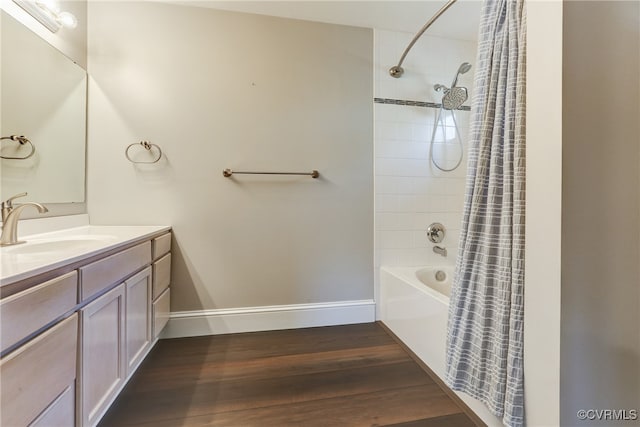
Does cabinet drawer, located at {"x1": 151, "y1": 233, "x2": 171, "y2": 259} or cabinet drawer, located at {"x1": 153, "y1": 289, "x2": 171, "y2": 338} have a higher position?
cabinet drawer, located at {"x1": 151, "y1": 233, "x2": 171, "y2": 259}

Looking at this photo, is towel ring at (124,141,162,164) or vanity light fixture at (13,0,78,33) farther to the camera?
towel ring at (124,141,162,164)

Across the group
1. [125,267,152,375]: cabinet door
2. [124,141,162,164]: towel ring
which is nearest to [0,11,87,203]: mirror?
[124,141,162,164]: towel ring

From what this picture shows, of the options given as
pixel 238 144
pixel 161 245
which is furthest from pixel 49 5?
pixel 161 245

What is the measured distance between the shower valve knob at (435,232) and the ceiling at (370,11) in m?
1.63

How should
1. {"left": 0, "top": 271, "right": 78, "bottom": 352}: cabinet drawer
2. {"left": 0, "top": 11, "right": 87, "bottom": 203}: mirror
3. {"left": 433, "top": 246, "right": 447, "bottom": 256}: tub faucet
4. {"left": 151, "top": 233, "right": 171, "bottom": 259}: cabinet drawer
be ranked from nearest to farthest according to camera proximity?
{"left": 0, "top": 271, "right": 78, "bottom": 352}: cabinet drawer < {"left": 0, "top": 11, "right": 87, "bottom": 203}: mirror < {"left": 151, "top": 233, "right": 171, "bottom": 259}: cabinet drawer < {"left": 433, "top": 246, "right": 447, "bottom": 256}: tub faucet

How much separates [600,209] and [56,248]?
7.11ft

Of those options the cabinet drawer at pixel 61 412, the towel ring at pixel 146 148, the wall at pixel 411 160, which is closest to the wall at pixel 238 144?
the towel ring at pixel 146 148

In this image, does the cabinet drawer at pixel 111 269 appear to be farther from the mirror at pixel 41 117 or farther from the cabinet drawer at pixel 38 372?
the mirror at pixel 41 117

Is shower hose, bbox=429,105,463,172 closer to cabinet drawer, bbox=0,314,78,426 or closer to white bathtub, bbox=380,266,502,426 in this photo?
white bathtub, bbox=380,266,502,426

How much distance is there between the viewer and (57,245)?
4.17 ft

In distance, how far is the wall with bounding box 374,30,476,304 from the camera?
2.14 metres

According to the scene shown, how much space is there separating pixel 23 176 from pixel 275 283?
1551 mm

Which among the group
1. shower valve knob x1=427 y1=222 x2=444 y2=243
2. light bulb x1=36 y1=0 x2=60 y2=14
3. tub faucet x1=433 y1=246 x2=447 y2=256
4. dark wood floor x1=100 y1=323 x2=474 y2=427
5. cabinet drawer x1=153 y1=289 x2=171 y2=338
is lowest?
dark wood floor x1=100 y1=323 x2=474 y2=427

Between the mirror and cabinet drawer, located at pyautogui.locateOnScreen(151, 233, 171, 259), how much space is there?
601 mm
